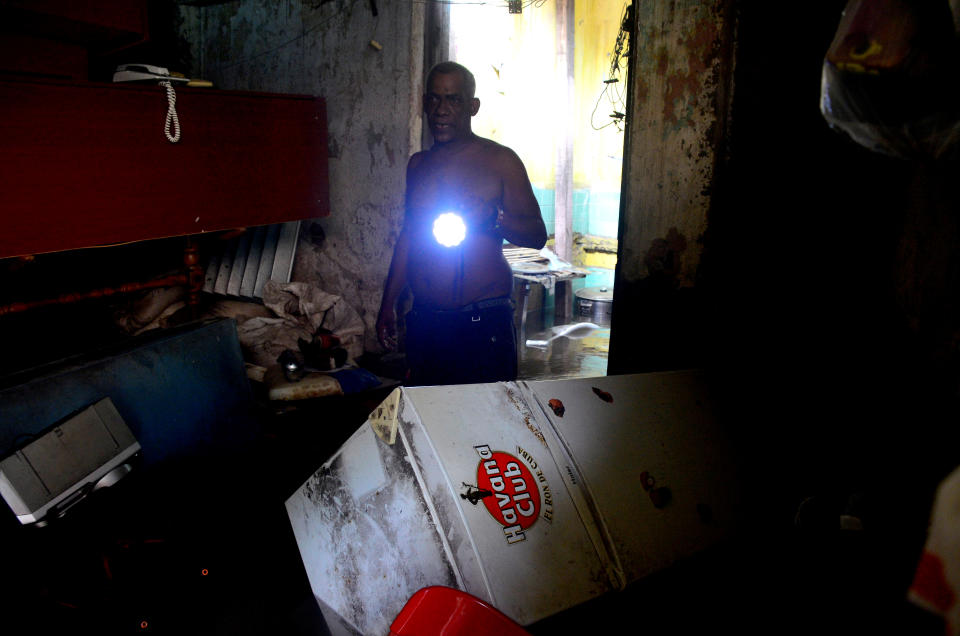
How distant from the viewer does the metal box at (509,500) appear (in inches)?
49.1

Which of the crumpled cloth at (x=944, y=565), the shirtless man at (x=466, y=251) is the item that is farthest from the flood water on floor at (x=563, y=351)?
the crumpled cloth at (x=944, y=565)

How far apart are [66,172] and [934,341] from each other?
3.16 meters

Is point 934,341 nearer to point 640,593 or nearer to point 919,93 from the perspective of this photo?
Answer: point 919,93

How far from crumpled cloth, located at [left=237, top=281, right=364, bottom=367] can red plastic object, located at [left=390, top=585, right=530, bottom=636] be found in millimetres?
2929

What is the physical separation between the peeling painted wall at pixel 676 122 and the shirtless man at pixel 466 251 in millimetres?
623

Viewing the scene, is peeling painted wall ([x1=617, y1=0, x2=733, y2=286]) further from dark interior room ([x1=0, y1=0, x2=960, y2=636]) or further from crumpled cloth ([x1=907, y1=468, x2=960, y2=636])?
crumpled cloth ([x1=907, y1=468, x2=960, y2=636])

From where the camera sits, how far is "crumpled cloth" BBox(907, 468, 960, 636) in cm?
52

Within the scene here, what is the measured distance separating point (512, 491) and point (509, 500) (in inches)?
0.9

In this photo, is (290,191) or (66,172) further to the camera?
(290,191)

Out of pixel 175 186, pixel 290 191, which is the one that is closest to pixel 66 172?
pixel 175 186


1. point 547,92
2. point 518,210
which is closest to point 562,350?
point 518,210

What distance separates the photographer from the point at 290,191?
11.6 feet

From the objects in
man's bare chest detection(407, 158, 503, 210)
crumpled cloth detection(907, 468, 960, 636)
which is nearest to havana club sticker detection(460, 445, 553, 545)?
crumpled cloth detection(907, 468, 960, 636)

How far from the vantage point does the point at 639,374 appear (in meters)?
1.75
